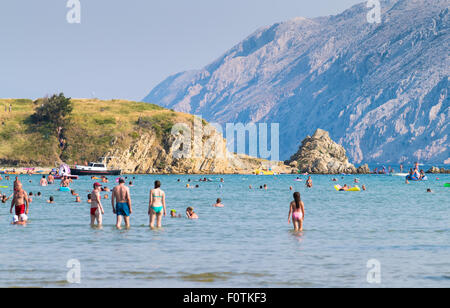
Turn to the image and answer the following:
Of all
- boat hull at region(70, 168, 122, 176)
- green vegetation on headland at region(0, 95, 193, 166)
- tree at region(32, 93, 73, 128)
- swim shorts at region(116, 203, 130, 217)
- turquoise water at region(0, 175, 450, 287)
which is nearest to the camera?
turquoise water at region(0, 175, 450, 287)

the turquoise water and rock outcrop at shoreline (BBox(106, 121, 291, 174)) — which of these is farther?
rock outcrop at shoreline (BBox(106, 121, 291, 174))

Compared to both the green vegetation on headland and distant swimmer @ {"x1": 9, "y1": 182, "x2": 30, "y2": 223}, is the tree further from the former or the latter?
distant swimmer @ {"x1": 9, "y1": 182, "x2": 30, "y2": 223}

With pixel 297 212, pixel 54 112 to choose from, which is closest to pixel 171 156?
pixel 54 112

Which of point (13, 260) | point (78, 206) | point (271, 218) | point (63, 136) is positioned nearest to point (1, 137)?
point (63, 136)

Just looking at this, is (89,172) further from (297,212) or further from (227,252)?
(227,252)

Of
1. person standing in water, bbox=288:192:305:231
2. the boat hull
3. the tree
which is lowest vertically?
person standing in water, bbox=288:192:305:231

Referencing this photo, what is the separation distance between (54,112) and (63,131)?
237 inches

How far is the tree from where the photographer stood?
185 meters

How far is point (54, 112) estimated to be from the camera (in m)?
185

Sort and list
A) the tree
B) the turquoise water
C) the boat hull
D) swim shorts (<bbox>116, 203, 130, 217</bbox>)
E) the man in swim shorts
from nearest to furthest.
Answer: the turquoise water, the man in swim shorts, swim shorts (<bbox>116, 203, 130, 217</bbox>), the boat hull, the tree

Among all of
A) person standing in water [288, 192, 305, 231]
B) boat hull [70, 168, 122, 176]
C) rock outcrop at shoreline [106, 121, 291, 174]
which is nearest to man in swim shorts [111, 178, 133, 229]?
person standing in water [288, 192, 305, 231]

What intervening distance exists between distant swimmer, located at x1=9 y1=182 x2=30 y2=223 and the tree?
515 ft
